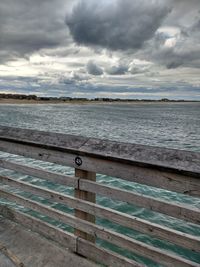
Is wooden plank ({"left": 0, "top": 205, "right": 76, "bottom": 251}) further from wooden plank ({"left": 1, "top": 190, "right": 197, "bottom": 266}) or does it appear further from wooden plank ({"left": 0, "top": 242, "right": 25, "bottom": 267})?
wooden plank ({"left": 0, "top": 242, "right": 25, "bottom": 267})

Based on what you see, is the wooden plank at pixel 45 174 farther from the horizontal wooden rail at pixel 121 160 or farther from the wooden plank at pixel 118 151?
the wooden plank at pixel 118 151

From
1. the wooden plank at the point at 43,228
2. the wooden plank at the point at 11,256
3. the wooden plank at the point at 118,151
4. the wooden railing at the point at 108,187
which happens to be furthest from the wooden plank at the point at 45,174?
the wooden plank at the point at 11,256

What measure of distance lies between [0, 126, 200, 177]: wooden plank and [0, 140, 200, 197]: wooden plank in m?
0.06

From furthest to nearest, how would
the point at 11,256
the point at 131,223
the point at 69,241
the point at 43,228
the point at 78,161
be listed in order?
1. the point at 43,228
2. the point at 69,241
3. the point at 11,256
4. the point at 78,161
5. the point at 131,223

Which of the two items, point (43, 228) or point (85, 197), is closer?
point (85, 197)

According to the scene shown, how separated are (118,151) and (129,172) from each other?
21 centimetres

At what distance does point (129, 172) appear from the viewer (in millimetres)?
2395

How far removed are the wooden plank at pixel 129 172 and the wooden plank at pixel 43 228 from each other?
32.4 inches

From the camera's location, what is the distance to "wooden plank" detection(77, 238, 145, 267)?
2.56 metres

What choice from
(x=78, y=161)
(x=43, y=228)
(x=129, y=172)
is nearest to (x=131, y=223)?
(x=129, y=172)

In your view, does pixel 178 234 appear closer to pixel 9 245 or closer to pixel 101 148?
pixel 101 148

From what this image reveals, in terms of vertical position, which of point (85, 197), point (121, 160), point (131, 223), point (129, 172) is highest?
point (121, 160)

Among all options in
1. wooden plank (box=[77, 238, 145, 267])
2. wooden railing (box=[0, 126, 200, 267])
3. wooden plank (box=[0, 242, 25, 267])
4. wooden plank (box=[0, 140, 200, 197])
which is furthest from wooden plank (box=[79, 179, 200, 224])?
wooden plank (box=[0, 242, 25, 267])

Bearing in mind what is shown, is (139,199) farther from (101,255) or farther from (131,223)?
(101,255)
